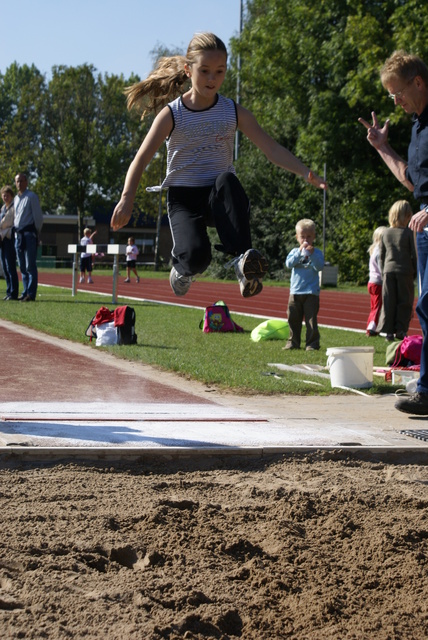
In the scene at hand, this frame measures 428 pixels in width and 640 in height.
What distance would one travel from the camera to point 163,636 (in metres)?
2.92

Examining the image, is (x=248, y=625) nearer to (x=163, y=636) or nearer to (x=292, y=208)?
(x=163, y=636)

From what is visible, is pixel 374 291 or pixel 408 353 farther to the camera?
pixel 374 291

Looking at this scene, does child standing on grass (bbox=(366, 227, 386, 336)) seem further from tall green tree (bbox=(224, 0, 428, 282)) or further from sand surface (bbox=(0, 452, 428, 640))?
tall green tree (bbox=(224, 0, 428, 282))

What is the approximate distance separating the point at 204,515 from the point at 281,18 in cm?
3138

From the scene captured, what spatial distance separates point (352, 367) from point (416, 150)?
2343 mm

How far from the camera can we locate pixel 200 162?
5.82 meters

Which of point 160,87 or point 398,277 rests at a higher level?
point 160,87

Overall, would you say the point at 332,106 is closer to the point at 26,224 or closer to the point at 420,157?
the point at 26,224

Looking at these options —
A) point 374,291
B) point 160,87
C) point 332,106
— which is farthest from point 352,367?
point 332,106

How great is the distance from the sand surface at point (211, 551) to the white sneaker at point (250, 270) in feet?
3.81

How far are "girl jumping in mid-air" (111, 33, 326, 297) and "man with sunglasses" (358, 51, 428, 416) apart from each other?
852mm

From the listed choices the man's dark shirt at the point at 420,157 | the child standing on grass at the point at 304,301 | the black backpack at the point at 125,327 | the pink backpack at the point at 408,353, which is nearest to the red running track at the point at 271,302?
the child standing on grass at the point at 304,301

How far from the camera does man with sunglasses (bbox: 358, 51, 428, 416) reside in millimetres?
6020

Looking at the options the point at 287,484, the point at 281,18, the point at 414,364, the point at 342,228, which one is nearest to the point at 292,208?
the point at 342,228
